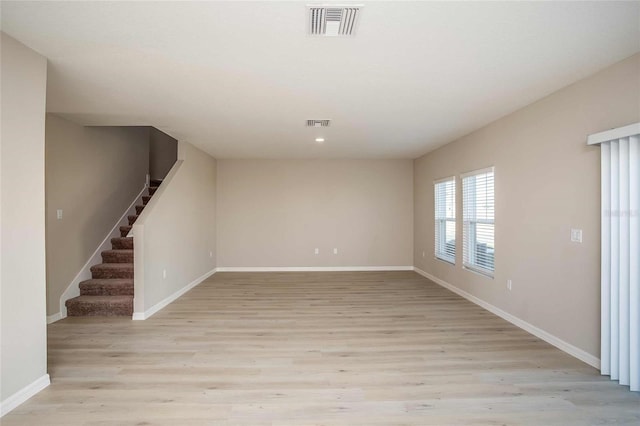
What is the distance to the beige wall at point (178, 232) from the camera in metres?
4.09

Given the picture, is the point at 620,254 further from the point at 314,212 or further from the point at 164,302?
the point at 314,212

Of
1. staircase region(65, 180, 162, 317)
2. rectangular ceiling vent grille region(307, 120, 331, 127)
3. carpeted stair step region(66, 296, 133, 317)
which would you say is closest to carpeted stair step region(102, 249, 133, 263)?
staircase region(65, 180, 162, 317)

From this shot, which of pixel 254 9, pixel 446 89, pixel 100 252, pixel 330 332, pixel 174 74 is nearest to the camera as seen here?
pixel 254 9

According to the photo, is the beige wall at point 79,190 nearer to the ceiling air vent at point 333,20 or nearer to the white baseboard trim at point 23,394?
the white baseboard trim at point 23,394

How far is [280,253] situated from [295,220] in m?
0.82

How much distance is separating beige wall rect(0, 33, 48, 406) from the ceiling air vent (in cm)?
203

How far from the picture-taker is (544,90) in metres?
3.10

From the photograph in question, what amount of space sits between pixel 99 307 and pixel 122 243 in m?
1.20

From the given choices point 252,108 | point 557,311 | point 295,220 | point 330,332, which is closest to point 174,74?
point 252,108

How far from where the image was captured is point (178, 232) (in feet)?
16.6

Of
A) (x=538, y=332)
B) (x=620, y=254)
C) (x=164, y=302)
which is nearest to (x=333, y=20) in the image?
(x=620, y=254)

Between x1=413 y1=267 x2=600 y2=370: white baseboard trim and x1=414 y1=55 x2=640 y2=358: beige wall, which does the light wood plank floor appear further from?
x1=414 y1=55 x2=640 y2=358: beige wall

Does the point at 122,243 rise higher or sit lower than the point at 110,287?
higher

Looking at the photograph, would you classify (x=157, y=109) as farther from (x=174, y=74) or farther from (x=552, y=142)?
(x=552, y=142)
